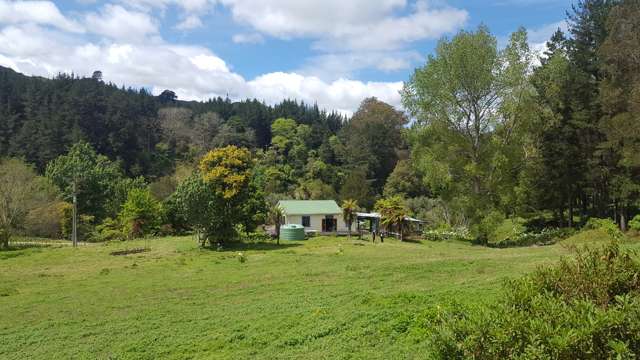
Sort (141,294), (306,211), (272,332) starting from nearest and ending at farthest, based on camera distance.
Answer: (272,332) → (141,294) → (306,211)

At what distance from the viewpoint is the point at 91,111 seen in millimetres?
90562

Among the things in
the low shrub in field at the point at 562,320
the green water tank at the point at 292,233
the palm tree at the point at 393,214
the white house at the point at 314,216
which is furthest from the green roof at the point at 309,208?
the low shrub in field at the point at 562,320

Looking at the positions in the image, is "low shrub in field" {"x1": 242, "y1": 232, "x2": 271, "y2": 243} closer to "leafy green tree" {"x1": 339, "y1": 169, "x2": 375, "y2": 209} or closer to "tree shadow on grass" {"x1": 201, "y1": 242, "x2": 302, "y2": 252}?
"tree shadow on grass" {"x1": 201, "y1": 242, "x2": 302, "y2": 252}

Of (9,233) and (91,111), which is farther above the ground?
(91,111)

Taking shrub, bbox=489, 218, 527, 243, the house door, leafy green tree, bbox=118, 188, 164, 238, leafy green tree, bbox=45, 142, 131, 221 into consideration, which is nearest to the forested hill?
leafy green tree, bbox=45, 142, 131, 221

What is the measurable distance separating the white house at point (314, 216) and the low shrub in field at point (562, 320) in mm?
42322

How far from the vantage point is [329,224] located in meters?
49.9

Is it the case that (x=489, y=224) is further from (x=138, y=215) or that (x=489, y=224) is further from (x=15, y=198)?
(x=15, y=198)

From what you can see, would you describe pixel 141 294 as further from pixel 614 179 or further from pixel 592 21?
pixel 592 21

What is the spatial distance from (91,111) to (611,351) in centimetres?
9782

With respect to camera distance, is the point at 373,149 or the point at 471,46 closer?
the point at 471,46

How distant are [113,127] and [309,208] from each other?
2146 inches

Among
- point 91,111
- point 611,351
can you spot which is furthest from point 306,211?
point 91,111

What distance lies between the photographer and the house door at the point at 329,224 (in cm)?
4962
